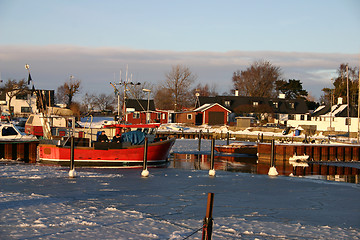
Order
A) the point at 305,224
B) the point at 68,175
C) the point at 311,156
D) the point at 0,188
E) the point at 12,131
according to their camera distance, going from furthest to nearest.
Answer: the point at 311,156 → the point at 12,131 → the point at 68,175 → the point at 0,188 → the point at 305,224

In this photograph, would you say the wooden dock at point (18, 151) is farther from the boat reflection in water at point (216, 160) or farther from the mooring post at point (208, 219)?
the mooring post at point (208, 219)

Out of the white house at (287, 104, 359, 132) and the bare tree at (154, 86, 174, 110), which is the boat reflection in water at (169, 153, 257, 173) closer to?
the white house at (287, 104, 359, 132)

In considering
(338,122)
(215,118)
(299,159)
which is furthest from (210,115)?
(299,159)

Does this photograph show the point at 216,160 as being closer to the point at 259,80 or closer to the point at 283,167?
the point at 283,167

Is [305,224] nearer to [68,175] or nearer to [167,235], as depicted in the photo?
[167,235]

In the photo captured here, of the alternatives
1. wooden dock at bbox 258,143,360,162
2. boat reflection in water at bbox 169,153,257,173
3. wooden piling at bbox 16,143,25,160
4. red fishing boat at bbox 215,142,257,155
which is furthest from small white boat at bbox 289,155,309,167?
wooden piling at bbox 16,143,25,160

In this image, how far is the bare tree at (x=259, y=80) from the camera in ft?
364

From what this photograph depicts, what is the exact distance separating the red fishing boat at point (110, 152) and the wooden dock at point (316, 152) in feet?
35.9

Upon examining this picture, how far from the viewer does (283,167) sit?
1241 inches

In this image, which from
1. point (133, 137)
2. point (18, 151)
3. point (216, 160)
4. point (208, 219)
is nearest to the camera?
point (208, 219)

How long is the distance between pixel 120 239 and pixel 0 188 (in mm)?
8474

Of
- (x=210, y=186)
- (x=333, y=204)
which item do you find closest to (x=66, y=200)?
(x=210, y=186)

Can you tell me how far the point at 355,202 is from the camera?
14.3 m

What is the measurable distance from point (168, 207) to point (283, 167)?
20036 mm
